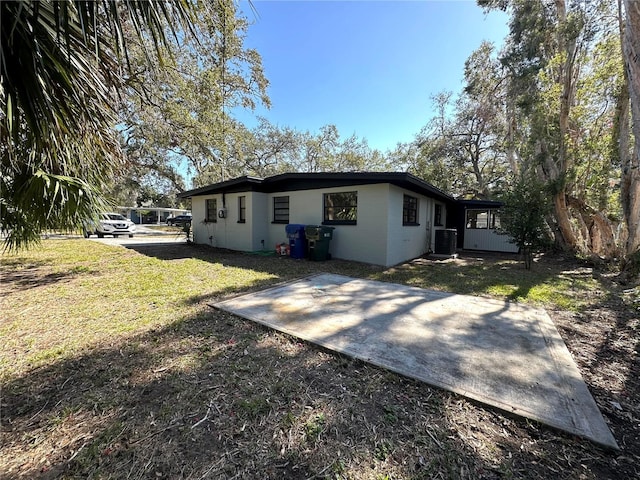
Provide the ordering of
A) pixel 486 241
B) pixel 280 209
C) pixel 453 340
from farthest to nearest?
pixel 486 241, pixel 280 209, pixel 453 340

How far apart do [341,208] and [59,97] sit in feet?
23.3

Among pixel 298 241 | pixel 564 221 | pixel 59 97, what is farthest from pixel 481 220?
pixel 59 97

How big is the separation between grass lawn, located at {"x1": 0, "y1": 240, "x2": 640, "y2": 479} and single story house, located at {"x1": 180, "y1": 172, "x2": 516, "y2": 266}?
466 centimetres

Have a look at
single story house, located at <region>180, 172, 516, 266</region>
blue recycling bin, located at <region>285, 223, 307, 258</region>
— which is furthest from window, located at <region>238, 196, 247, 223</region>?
blue recycling bin, located at <region>285, 223, 307, 258</region>

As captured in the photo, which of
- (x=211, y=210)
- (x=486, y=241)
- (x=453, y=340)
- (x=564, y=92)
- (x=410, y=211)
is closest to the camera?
(x=453, y=340)

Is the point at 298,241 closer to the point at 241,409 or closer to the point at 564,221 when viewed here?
the point at 241,409

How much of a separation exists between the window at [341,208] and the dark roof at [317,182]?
38 centimetres

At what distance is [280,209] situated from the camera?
10.1 meters

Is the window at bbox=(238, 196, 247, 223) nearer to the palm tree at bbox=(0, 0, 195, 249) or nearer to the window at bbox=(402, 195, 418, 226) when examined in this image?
the window at bbox=(402, 195, 418, 226)

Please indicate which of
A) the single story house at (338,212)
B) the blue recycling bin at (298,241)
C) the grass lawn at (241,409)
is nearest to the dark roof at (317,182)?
the single story house at (338,212)

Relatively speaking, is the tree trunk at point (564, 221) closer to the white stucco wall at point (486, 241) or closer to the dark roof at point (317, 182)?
the white stucco wall at point (486, 241)

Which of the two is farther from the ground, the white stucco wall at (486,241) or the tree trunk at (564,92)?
the tree trunk at (564,92)

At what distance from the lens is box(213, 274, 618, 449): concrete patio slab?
79.4 inches

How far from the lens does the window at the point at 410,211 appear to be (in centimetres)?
867
